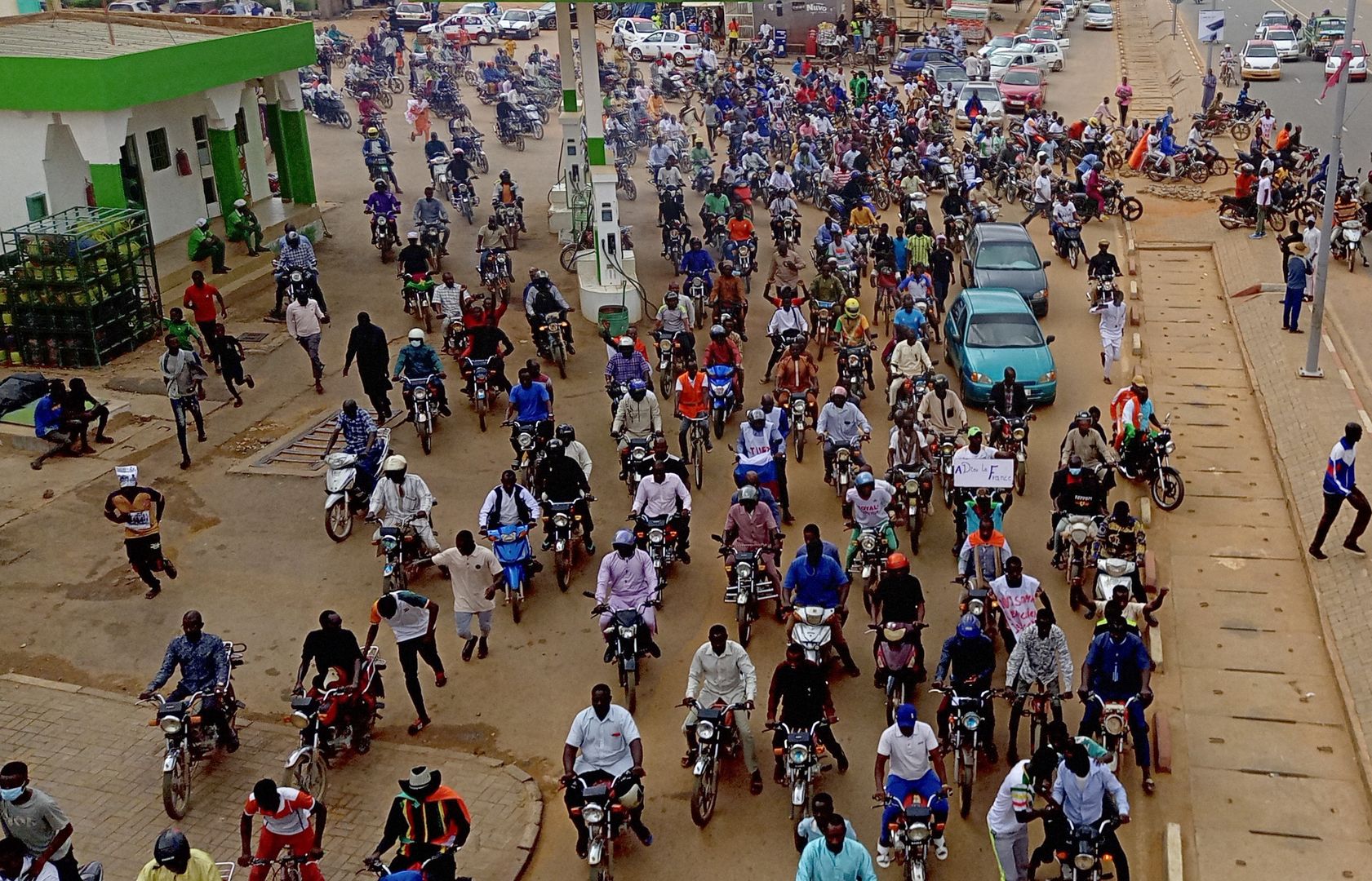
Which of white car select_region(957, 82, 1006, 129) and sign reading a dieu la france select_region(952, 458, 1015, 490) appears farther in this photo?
white car select_region(957, 82, 1006, 129)

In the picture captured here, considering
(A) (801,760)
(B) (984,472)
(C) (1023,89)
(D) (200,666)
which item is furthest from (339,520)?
(C) (1023,89)

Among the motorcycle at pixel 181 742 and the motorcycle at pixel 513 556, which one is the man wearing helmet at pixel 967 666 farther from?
the motorcycle at pixel 181 742

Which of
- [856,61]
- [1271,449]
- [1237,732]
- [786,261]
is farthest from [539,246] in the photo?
[856,61]

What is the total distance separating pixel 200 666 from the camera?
36.9 ft

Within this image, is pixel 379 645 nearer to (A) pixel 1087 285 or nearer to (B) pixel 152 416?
(B) pixel 152 416

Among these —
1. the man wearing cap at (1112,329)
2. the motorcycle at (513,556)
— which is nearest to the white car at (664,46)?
the man wearing cap at (1112,329)

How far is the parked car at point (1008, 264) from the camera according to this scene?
923 inches

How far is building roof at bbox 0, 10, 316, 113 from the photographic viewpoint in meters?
22.3

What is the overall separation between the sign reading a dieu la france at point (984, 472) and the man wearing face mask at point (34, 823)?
8361 millimetres

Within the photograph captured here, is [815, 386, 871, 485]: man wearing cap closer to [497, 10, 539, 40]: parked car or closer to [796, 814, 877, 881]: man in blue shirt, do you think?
[796, 814, 877, 881]: man in blue shirt

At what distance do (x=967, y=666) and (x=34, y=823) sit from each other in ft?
21.5

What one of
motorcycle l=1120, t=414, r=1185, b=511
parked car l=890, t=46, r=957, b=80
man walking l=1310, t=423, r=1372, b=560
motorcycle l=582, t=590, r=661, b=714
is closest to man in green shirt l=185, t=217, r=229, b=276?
motorcycle l=582, t=590, r=661, b=714

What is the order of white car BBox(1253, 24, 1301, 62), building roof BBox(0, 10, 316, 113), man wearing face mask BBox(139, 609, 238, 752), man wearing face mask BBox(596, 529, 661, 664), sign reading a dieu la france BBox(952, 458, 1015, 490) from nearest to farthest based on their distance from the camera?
man wearing face mask BBox(139, 609, 238, 752) → man wearing face mask BBox(596, 529, 661, 664) → sign reading a dieu la france BBox(952, 458, 1015, 490) → building roof BBox(0, 10, 316, 113) → white car BBox(1253, 24, 1301, 62)

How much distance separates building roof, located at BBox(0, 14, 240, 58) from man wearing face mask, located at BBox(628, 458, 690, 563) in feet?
45.1
